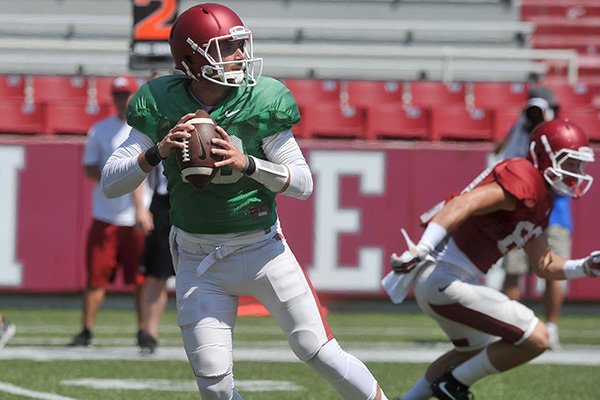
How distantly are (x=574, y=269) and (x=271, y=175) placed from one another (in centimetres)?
194

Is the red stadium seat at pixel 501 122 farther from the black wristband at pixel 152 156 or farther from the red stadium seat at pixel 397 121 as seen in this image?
the black wristband at pixel 152 156

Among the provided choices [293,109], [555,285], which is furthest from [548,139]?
[555,285]

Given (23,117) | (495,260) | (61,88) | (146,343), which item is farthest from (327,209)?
(495,260)

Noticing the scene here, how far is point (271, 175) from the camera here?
4.16 m

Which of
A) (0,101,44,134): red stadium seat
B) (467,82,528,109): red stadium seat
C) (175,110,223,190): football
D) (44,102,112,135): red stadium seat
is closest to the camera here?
(175,110,223,190): football

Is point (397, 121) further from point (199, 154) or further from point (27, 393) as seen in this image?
point (199, 154)

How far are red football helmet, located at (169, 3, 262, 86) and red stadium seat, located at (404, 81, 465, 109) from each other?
1016 cm

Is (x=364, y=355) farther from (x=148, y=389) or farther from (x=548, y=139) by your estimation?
(x=548, y=139)

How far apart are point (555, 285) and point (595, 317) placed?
8.07 ft

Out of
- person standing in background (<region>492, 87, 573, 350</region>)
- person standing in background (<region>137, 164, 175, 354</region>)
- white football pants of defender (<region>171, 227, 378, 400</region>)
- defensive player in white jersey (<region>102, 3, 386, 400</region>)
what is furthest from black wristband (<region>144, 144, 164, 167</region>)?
person standing in background (<region>492, 87, 573, 350</region>)

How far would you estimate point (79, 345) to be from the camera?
8148mm

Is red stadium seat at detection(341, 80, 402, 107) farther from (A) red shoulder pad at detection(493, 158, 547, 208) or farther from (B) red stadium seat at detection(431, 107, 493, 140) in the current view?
(A) red shoulder pad at detection(493, 158, 547, 208)

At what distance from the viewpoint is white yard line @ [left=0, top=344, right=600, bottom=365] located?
25.1ft

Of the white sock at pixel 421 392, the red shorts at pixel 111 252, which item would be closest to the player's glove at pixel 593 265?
the white sock at pixel 421 392
